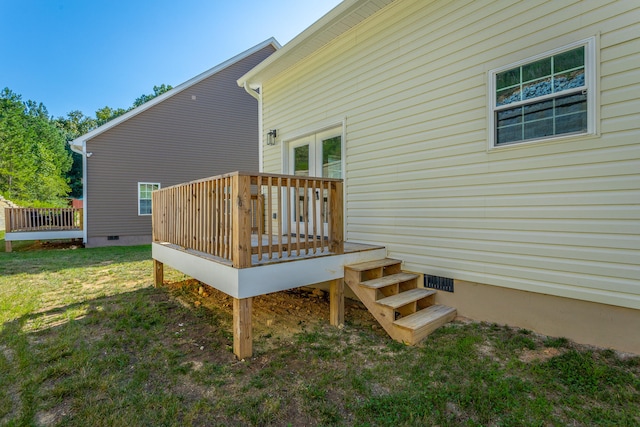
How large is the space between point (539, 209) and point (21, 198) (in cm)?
3111

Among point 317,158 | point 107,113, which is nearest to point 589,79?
point 317,158

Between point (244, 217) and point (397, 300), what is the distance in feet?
6.24

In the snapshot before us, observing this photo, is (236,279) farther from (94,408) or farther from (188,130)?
(188,130)

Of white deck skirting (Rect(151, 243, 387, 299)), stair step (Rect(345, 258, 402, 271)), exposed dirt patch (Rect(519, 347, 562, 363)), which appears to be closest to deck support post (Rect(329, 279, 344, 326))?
white deck skirting (Rect(151, 243, 387, 299))

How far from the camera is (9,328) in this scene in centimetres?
352

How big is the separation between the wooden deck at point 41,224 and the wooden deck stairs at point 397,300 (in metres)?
11.6

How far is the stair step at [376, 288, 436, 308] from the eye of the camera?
10.8 feet

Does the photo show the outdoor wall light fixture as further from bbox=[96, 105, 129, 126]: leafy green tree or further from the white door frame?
bbox=[96, 105, 129, 126]: leafy green tree

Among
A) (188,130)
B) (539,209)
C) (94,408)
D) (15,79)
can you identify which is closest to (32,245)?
(188,130)

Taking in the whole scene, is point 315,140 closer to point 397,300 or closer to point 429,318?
point 397,300

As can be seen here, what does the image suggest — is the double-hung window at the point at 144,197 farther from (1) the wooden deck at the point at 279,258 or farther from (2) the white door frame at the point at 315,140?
(1) the wooden deck at the point at 279,258

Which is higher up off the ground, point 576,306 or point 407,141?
point 407,141

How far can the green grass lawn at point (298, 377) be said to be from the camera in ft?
6.67

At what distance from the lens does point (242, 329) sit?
2885mm
